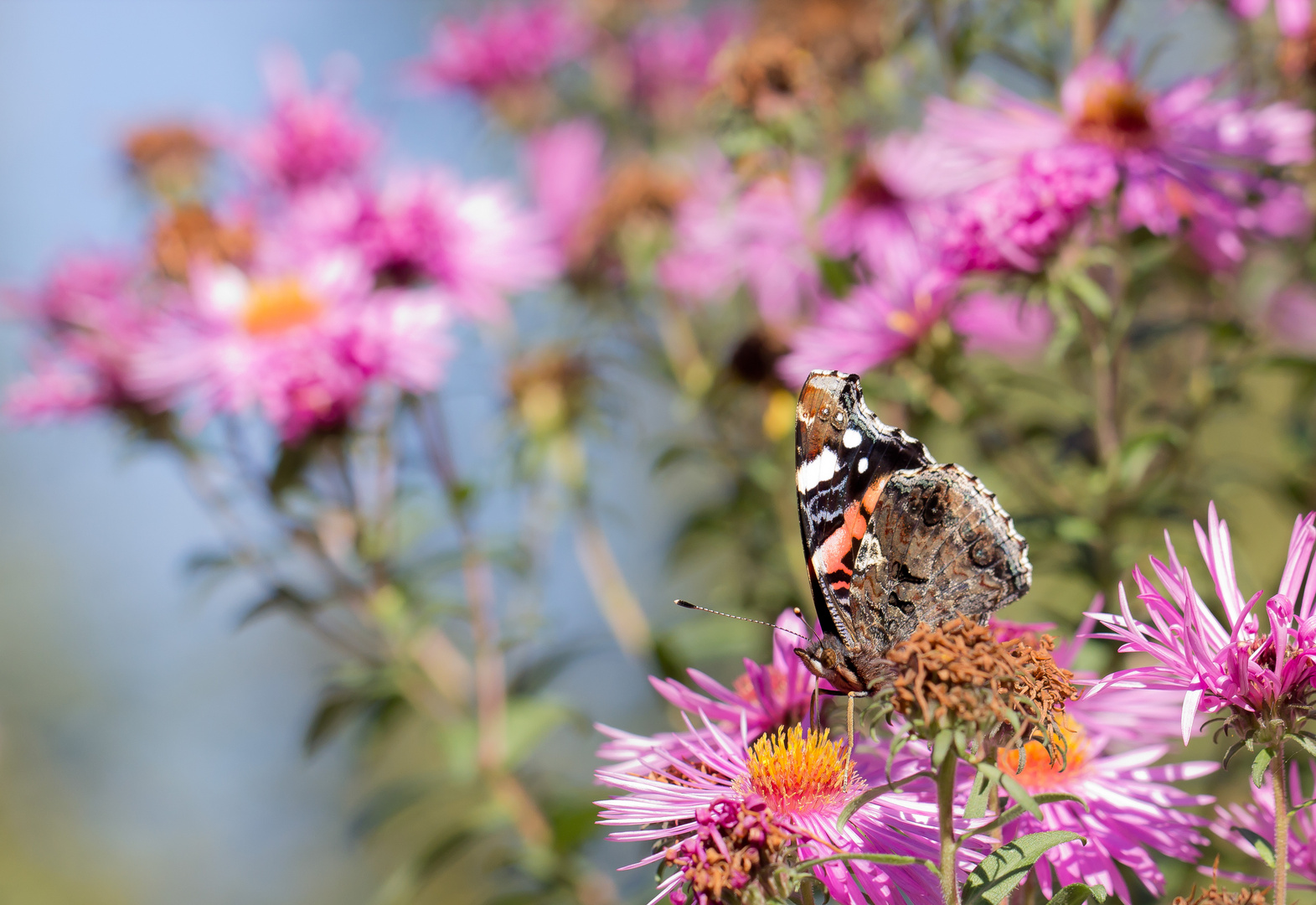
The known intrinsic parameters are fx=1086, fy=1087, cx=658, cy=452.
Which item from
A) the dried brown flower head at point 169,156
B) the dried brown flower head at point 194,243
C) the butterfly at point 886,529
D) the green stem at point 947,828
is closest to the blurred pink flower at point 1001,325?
the butterfly at point 886,529

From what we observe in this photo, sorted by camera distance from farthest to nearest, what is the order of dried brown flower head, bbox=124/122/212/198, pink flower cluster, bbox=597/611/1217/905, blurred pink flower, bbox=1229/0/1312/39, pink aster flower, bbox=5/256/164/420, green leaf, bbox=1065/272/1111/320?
1. dried brown flower head, bbox=124/122/212/198
2. pink aster flower, bbox=5/256/164/420
3. blurred pink flower, bbox=1229/0/1312/39
4. green leaf, bbox=1065/272/1111/320
5. pink flower cluster, bbox=597/611/1217/905

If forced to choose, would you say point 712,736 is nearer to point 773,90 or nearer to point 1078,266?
point 1078,266

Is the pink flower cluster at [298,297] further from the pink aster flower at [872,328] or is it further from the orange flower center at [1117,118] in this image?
the orange flower center at [1117,118]

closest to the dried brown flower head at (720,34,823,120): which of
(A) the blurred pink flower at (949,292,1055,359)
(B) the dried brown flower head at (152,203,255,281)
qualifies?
(A) the blurred pink flower at (949,292,1055,359)

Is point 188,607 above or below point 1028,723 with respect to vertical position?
above

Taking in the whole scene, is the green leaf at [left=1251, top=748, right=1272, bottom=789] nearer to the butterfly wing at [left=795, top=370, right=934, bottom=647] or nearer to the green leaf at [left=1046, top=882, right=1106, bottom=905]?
the green leaf at [left=1046, top=882, right=1106, bottom=905]

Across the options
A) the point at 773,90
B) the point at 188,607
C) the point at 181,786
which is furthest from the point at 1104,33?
the point at 181,786

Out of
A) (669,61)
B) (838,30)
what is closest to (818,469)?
(838,30)
